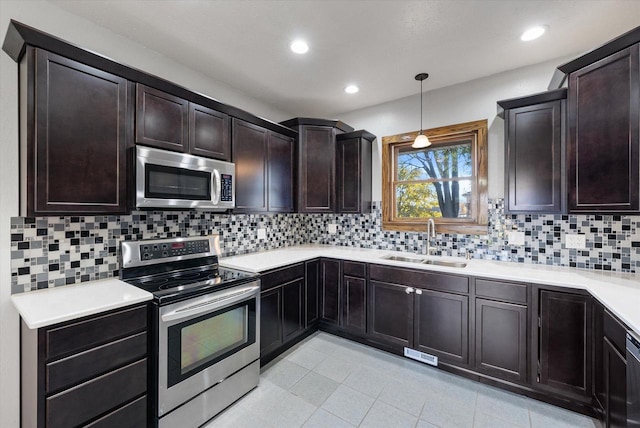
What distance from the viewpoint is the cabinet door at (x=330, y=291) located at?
2967 mm

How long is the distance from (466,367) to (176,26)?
347 centimetres

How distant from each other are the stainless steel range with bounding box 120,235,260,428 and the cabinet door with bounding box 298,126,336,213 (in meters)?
1.30

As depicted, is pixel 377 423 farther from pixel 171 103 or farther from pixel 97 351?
pixel 171 103

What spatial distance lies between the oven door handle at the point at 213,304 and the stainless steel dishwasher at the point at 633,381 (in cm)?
215

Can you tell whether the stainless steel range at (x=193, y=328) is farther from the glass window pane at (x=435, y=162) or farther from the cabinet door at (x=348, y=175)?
the glass window pane at (x=435, y=162)

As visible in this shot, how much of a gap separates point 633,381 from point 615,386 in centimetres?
30

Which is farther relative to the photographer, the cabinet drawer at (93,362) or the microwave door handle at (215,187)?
the microwave door handle at (215,187)

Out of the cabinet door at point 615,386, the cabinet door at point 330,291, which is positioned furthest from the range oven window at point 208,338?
the cabinet door at point 615,386

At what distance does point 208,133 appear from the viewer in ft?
7.65

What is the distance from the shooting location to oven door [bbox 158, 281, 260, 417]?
1.64 metres

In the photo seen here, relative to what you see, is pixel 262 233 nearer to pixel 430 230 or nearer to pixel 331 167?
pixel 331 167

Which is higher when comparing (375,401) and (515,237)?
(515,237)

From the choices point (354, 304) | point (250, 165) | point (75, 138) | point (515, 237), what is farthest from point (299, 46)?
point (515, 237)

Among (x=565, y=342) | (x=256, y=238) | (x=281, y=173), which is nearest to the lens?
(x=565, y=342)
